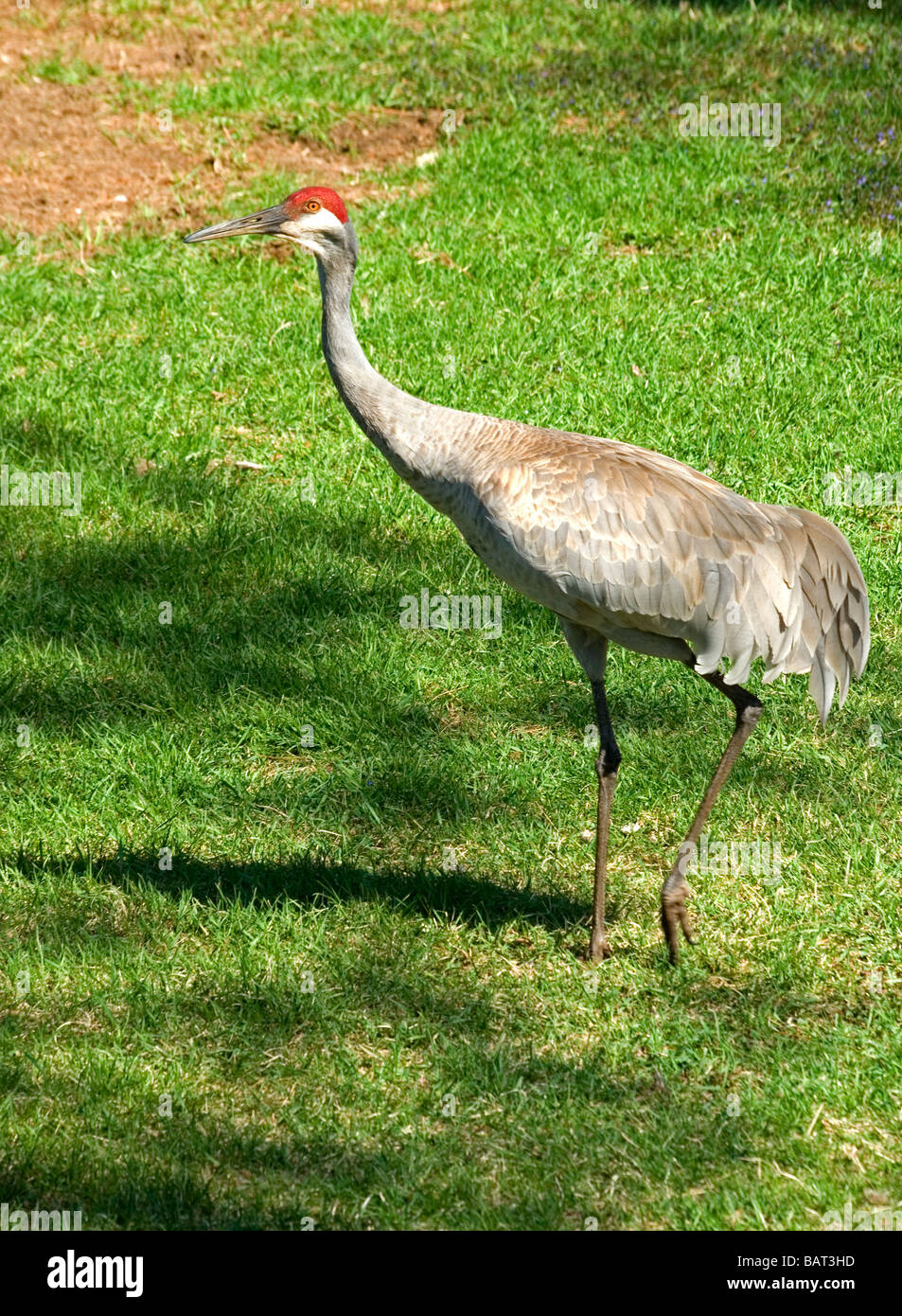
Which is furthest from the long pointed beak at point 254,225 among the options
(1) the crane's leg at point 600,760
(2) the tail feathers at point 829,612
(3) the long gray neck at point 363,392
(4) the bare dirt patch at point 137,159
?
(4) the bare dirt patch at point 137,159

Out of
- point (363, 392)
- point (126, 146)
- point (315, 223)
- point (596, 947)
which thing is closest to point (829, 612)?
point (596, 947)

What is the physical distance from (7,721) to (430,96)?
6.20 metres

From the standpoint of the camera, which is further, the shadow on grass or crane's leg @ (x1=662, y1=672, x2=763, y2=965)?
the shadow on grass

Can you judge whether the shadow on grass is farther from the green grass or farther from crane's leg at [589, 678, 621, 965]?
crane's leg at [589, 678, 621, 965]

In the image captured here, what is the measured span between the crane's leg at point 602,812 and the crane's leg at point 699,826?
0.20 metres

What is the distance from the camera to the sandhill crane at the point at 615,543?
174 inches

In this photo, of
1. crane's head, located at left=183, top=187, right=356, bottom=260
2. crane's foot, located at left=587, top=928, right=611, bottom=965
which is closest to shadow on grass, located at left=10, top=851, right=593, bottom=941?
crane's foot, located at left=587, top=928, right=611, bottom=965

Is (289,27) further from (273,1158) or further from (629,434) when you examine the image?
(273,1158)

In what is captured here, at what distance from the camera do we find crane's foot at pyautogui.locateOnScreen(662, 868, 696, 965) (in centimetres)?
456

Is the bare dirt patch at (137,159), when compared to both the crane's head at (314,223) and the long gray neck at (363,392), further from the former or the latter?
the long gray neck at (363,392)

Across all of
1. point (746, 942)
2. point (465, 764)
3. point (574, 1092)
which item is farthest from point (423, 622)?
point (574, 1092)

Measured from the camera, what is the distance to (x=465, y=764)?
5.58 metres

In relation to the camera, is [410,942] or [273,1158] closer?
[273,1158]

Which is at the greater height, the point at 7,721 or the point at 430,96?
the point at 430,96
